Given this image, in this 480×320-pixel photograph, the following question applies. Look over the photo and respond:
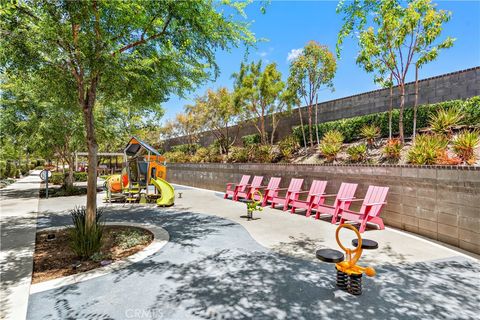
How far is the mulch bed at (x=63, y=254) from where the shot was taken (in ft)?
14.9

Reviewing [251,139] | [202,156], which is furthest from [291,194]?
[202,156]

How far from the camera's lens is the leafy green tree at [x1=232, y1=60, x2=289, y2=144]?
14258mm

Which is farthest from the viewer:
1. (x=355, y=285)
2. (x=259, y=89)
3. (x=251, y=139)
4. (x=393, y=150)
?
(x=251, y=139)

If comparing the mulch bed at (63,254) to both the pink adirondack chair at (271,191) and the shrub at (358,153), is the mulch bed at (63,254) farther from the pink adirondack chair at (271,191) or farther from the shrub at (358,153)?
the shrub at (358,153)

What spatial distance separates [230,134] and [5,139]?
13.6 meters

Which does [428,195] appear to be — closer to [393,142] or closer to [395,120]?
[393,142]

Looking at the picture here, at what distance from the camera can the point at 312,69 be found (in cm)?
1261

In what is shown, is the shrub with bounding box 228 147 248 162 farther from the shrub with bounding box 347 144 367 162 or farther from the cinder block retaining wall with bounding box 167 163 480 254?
the shrub with bounding box 347 144 367 162

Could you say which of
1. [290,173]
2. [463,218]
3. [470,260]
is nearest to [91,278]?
[470,260]

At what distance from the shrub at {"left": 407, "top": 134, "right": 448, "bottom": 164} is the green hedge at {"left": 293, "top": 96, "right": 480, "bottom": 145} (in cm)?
218

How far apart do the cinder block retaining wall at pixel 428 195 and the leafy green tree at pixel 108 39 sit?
5037 mm

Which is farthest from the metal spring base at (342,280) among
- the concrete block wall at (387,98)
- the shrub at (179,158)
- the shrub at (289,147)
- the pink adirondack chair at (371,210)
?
the shrub at (179,158)

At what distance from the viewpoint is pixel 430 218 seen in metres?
6.24

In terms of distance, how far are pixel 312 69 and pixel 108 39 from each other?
970 cm
